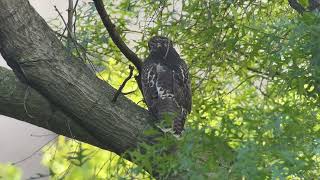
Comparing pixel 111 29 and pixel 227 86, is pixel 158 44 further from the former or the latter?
pixel 227 86

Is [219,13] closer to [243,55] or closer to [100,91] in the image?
[243,55]

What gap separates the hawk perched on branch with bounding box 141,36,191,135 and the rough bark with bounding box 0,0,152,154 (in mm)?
285

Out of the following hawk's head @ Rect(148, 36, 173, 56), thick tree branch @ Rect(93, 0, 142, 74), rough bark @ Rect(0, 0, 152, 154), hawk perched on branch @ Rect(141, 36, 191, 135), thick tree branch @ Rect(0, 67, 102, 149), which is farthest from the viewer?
hawk's head @ Rect(148, 36, 173, 56)

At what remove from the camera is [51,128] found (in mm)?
4727

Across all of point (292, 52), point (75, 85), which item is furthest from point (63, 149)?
point (292, 52)

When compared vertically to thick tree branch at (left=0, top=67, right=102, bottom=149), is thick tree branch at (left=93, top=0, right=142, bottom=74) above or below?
above

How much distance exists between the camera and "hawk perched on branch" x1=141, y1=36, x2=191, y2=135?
4984 millimetres

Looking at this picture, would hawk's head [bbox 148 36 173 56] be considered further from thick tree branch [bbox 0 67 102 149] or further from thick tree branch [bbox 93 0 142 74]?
thick tree branch [bbox 0 67 102 149]

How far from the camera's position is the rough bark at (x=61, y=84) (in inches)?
171

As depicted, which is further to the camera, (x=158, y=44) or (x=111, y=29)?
(x=158, y=44)

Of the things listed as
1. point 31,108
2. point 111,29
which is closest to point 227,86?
point 111,29

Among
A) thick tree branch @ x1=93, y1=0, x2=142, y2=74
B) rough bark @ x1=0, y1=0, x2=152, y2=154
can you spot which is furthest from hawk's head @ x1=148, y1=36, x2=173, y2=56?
rough bark @ x1=0, y1=0, x2=152, y2=154

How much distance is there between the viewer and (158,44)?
5.41 meters

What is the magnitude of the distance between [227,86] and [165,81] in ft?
2.68
